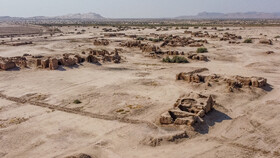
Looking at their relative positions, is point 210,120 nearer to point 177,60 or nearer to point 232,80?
point 232,80

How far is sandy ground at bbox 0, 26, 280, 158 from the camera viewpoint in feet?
37.2

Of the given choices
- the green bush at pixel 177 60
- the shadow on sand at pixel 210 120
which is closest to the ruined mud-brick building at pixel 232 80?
the shadow on sand at pixel 210 120

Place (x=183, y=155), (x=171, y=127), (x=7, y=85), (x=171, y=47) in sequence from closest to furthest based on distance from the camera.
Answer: (x=183, y=155)
(x=171, y=127)
(x=7, y=85)
(x=171, y=47)

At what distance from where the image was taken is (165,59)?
29.2m

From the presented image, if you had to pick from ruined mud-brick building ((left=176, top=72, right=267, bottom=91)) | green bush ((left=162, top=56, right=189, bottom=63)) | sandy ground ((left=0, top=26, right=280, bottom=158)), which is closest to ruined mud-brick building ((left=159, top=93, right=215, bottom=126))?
sandy ground ((left=0, top=26, right=280, bottom=158))

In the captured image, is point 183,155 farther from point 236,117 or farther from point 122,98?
point 122,98

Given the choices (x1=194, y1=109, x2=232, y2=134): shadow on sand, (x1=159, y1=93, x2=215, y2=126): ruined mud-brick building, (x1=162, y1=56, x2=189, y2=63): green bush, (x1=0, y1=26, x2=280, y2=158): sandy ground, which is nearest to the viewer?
(x1=0, y1=26, x2=280, y2=158): sandy ground

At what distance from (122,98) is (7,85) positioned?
998 cm

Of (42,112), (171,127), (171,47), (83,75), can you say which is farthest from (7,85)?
(171,47)

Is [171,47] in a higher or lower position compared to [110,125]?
Result: higher

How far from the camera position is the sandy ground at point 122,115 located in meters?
11.3

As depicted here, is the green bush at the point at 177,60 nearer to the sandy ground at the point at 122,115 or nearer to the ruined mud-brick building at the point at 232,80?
the sandy ground at the point at 122,115

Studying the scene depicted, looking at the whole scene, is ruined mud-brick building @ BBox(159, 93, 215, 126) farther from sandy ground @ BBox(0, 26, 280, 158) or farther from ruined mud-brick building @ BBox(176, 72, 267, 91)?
ruined mud-brick building @ BBox(176, 72, 267, 91)

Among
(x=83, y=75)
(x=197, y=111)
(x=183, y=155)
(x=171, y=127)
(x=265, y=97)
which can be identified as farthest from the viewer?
(x=83, y=75)
